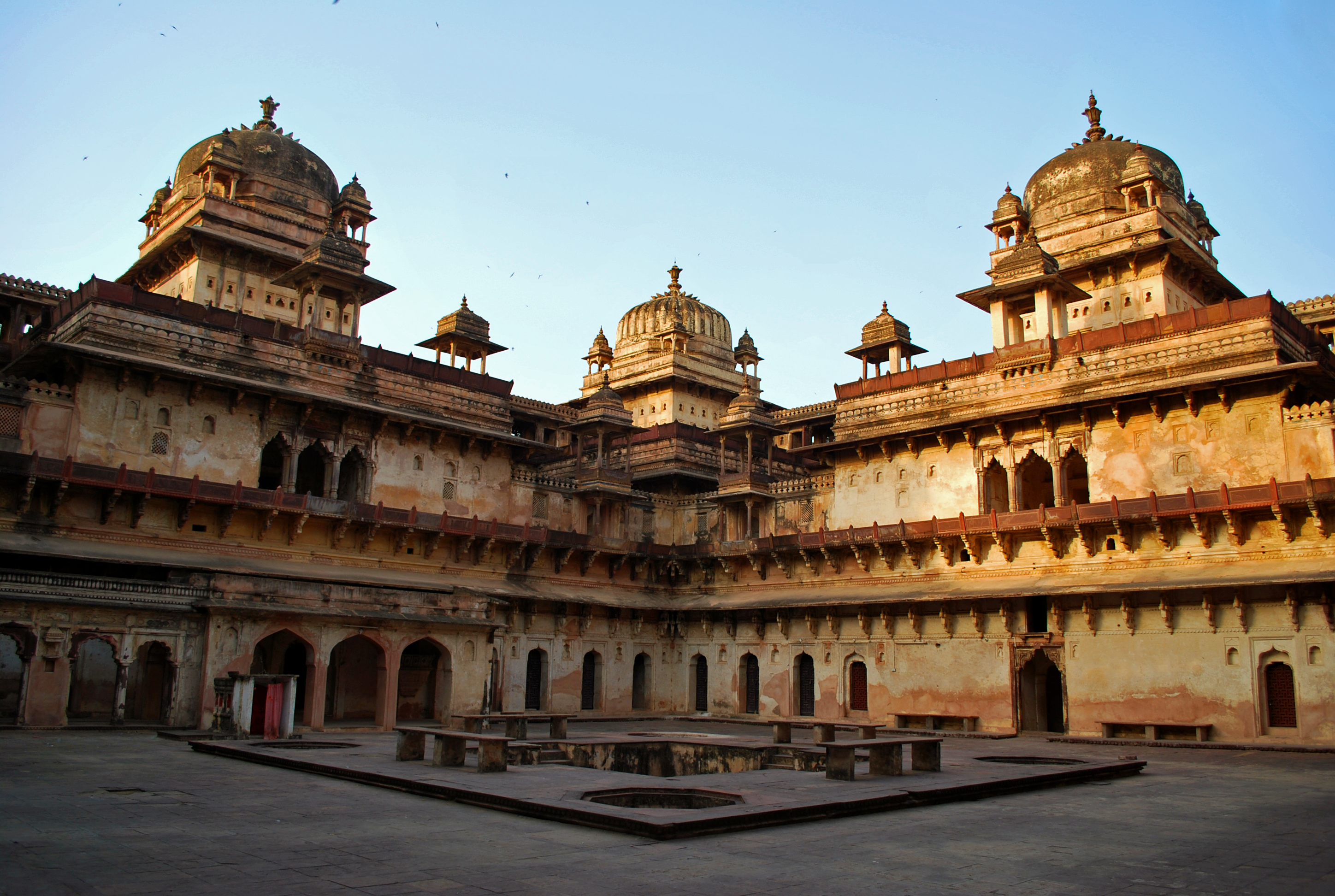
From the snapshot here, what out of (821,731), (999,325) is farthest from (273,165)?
(821,731)

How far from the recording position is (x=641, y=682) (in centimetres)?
3731

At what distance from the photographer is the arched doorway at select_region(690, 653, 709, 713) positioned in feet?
121

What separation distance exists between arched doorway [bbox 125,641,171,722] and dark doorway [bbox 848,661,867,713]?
19087 mm

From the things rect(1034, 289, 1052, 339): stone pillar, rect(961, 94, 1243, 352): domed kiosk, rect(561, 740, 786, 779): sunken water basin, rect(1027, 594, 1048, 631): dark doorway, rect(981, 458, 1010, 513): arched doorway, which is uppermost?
rect(961, 94, 1243, 352): domed kiosk

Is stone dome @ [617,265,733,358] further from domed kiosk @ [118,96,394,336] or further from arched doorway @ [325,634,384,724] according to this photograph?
arched doorway @ [325,634,384,724]

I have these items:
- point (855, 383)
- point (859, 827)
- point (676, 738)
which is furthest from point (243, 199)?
point (859, 827)

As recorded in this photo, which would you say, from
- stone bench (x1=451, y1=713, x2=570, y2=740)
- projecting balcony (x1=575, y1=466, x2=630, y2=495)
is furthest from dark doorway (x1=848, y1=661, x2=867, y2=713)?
stone bench (x1=451, y1=713, x2=570, y2=740)

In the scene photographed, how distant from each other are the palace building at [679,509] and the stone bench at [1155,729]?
74 millimetres

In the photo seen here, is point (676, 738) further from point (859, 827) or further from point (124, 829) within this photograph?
point (124, 829)

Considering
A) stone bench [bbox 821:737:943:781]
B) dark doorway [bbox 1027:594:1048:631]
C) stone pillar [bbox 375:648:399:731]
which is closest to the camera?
stone bench [bbox 821:737:943:781]

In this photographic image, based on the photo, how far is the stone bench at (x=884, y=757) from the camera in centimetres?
1309

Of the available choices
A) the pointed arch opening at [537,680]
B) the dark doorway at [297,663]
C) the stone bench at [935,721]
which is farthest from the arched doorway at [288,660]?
the stone bench at [935,721]

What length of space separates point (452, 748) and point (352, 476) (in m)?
19.8

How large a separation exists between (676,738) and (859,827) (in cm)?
1008
